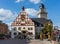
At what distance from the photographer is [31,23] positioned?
103 metres

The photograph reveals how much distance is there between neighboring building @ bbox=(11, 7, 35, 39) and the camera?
102 m

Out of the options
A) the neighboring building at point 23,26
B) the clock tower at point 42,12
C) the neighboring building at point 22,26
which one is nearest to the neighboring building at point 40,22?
the clock tower at point 42,12

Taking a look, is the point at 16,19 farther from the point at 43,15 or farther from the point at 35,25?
the point at 43,15

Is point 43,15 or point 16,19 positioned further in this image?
point 43,15

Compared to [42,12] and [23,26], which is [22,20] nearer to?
[23,26]

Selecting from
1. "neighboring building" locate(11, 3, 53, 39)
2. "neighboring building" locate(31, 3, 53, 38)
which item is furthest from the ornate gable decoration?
"neighboring building" locate(31, 3, 53, 38)

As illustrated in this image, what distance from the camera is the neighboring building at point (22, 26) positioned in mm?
101500

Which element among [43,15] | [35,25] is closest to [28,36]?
[35,25]

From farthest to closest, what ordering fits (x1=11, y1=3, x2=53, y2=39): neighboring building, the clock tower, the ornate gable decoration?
the clock tower → the ornate gable decoration → (x1=11, y1=3, x2=53, y2=39): neighboring building

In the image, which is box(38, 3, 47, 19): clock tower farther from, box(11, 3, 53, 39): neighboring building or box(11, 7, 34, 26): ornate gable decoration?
box(11, 7, 34, 26): ornate gable decoration

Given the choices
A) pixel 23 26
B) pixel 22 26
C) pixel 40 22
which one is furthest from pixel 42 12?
pixel 22 26

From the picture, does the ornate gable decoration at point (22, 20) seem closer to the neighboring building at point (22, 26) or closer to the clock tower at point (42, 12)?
the neighboring building at point (22, 26)

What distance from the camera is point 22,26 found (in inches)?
4035

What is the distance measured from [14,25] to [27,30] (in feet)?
23.1
